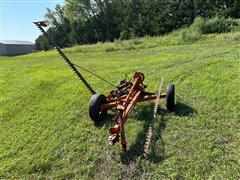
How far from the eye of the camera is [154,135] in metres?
4.94

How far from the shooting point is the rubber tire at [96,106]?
17.9 feet

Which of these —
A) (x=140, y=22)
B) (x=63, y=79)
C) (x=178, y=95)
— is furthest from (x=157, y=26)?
(x=178, y=95)

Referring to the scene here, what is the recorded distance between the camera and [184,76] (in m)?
7.66

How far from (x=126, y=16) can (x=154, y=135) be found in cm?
4454

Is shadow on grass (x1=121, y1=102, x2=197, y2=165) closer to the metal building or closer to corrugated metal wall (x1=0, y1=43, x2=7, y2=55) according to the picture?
the metal building

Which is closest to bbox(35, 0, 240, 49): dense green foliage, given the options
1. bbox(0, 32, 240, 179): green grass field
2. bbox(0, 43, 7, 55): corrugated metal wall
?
bbox(0, 43, 7, 55): corrugated metal wall

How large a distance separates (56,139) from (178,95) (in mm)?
2682

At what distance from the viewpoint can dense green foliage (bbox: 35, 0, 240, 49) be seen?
3918 centimetres

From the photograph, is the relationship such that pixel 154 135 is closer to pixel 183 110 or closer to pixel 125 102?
pixel 125 102

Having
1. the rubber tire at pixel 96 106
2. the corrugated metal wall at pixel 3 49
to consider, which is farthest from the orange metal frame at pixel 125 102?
the corrugated metal wall at pixel 3 49

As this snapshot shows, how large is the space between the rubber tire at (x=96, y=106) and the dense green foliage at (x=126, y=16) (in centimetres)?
3192

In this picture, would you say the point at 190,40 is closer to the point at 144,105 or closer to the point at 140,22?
the point at 144,105

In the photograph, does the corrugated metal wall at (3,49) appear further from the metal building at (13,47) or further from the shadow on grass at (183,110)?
the shadow on grass at (183,110)

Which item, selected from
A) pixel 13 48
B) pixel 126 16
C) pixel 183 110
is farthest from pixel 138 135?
pixel 13 48
